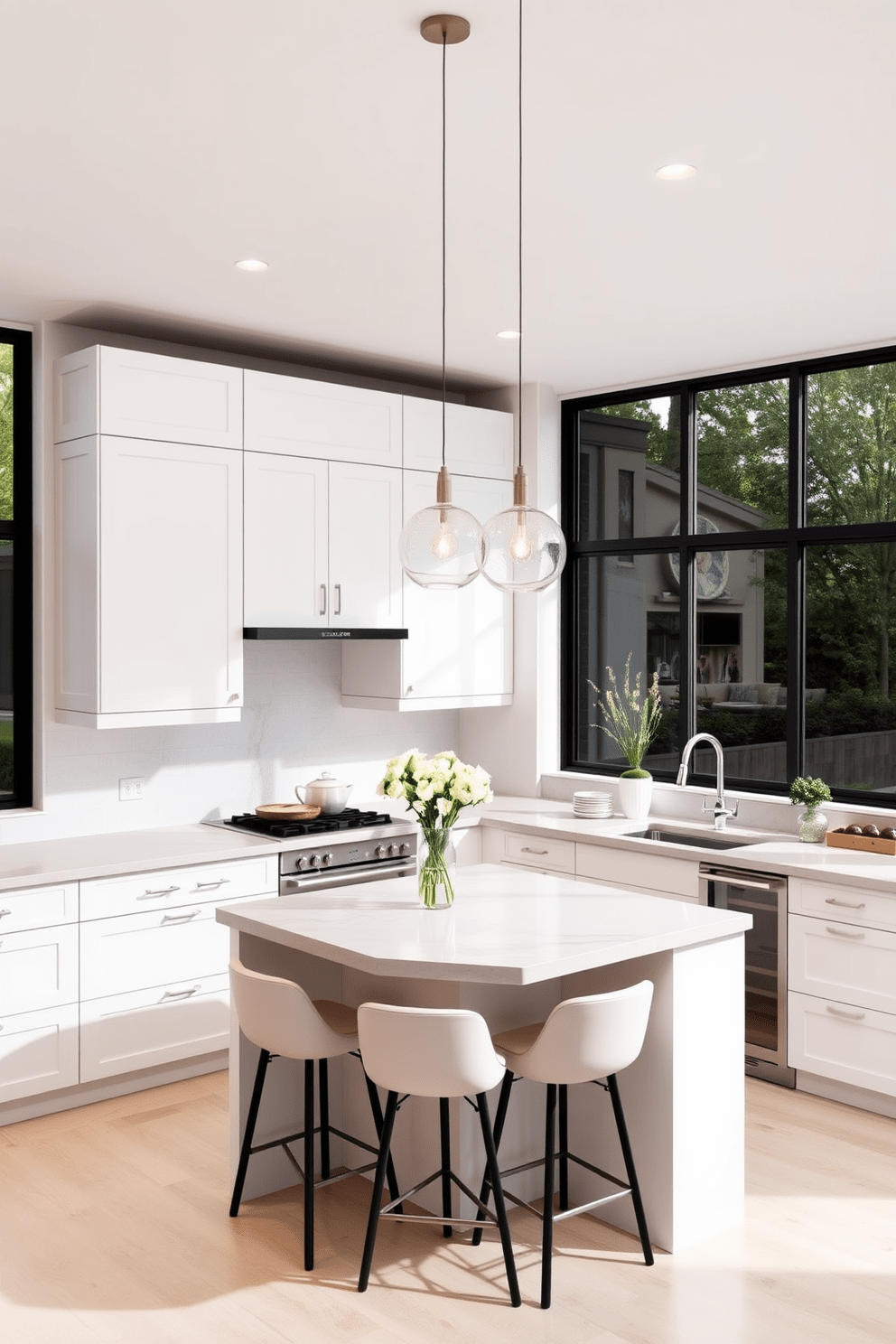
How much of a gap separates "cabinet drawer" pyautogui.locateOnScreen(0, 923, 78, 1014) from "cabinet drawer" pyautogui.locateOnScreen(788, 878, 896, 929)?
2.54m

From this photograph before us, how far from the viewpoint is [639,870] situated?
15.7 feet

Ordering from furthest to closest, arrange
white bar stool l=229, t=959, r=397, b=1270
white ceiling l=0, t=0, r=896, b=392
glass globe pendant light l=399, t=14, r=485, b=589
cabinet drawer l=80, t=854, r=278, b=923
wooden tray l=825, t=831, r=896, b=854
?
1. wooden tray l=825, t=831, r=896, b=854
2. cabinet drawer l=80, t=854, r=278, b=923
3. white bar stool l=229, t=959, r=397, b=1270
4. glass globe pendant light l=399, t=14, r=485, b=589
5. white ceiling l=0, t=0, r=896, b=392

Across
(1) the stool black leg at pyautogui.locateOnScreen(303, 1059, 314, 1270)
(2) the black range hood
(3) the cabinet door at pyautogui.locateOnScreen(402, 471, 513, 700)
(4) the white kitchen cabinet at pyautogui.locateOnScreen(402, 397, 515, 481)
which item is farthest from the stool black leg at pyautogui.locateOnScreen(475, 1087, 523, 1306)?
(4) the white kitchen cabinet at pyautogui.locateOnScreen(402, 397, 515, 481)

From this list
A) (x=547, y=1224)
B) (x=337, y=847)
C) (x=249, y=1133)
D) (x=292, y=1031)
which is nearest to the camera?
(x=547, y=1224)

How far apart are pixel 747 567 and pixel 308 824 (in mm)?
2272

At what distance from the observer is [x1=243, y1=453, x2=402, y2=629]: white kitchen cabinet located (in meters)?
4.74

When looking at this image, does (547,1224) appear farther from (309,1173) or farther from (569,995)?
(569,995)

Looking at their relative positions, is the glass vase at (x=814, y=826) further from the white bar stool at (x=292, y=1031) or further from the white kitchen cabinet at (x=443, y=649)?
the white bar stool at (x=292, y=1031)

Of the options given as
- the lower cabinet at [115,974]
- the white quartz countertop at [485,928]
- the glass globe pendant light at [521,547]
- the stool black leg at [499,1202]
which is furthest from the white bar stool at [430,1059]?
the lower cabinet at [115,974]

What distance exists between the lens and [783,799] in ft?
16.3

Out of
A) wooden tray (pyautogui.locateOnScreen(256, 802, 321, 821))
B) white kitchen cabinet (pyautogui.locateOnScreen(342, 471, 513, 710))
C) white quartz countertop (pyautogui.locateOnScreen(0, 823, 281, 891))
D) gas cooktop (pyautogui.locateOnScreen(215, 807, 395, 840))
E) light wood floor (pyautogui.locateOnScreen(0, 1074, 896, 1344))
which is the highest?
white kitchen cabinet (pyautogui.locateOnScreen(342, 471, 513, 710))

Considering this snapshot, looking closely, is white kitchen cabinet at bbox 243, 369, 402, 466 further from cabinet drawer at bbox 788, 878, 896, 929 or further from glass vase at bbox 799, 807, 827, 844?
cabinet drawer at bbox 788, 878, 896, 929

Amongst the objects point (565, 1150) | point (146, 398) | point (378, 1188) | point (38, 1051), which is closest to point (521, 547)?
point (378, 1188)

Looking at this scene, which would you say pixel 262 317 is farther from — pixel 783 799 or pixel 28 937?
pixel 783 799
